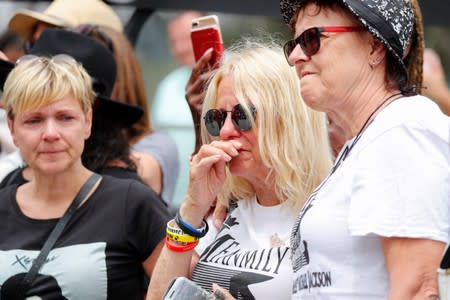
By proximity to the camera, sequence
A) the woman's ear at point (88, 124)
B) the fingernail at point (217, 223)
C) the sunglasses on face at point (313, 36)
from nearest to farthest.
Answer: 1. the sunglasses on face at point (313, 36)
2. the fingernail at point (217, 223)
3. the woman's ear at point (88, 124)

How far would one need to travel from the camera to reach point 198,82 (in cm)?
354

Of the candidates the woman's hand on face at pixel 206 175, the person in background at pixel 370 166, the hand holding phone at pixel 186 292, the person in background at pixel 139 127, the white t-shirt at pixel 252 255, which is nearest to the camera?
the person in background at pixel 370 166

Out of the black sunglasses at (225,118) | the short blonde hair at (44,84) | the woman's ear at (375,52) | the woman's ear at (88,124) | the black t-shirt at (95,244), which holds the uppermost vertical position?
the woman's ear at (375,52)

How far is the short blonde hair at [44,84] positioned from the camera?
3.44 metres

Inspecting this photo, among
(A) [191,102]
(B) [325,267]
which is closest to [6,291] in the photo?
(A) [191,102]

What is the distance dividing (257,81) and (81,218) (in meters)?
0.89

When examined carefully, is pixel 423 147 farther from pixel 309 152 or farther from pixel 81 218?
pixel 81 218

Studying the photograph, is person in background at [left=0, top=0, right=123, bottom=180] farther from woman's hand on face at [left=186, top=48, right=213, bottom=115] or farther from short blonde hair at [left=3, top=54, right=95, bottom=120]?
woman's hand on face at [left=186, top=48, right=213, bottom=115]

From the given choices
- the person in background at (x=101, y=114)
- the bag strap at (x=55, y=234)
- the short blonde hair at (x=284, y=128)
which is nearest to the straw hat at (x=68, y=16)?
the person in background at (x=101, y=114)

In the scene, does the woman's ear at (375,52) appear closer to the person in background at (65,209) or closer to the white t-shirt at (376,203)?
the white t-shirt at (376,203)

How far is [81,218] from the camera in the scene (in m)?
3.35

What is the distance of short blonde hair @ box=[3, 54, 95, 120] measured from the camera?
3443mm

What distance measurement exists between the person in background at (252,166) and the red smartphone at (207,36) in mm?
537

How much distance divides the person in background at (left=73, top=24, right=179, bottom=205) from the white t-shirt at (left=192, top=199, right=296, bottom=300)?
1123 mm
